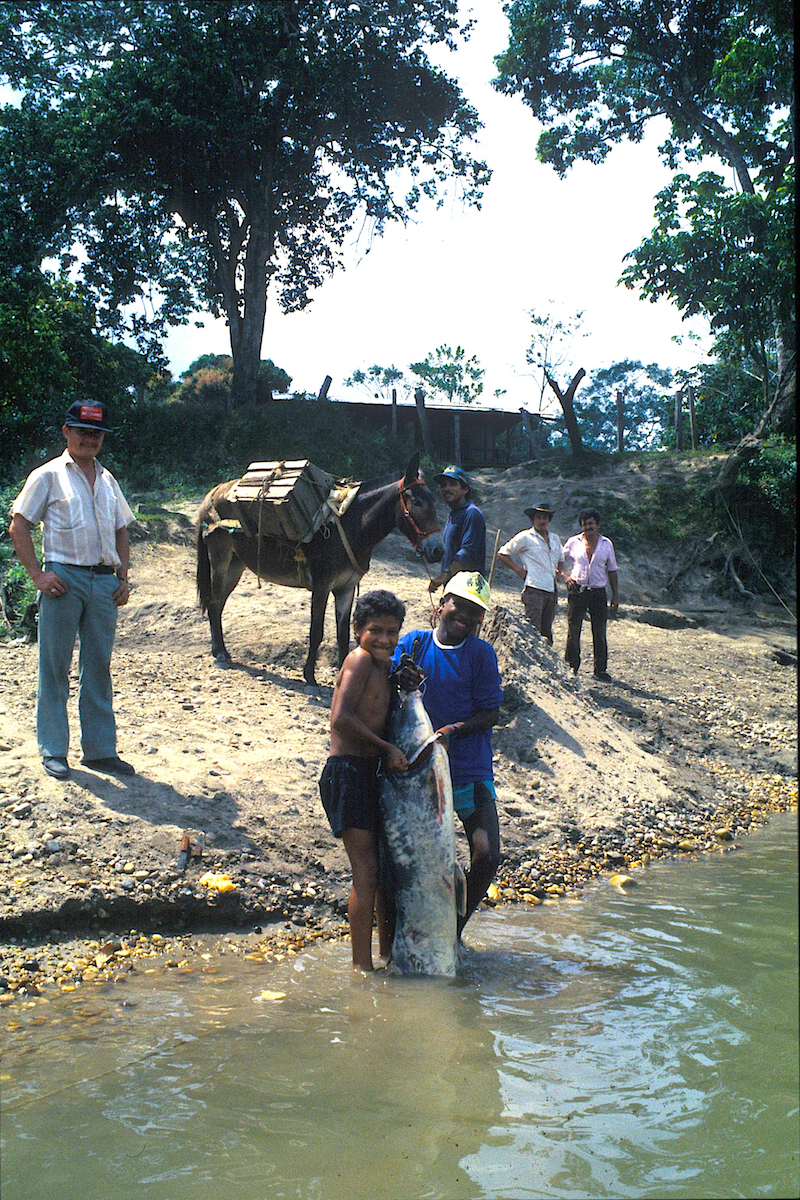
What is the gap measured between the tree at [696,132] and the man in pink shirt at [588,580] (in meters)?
4.54

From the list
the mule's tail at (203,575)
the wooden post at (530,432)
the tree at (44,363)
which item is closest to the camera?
the mule's tail at (203,575)

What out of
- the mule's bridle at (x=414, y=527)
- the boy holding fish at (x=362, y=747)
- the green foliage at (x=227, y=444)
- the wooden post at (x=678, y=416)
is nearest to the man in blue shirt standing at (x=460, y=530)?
the mule's bridle at (x=414, y=527)

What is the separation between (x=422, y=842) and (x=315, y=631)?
4.72 metres

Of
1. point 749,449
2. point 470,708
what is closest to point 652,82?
point 749,449

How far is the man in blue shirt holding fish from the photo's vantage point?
4199 mm

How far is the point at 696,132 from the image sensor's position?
20328 millimetres

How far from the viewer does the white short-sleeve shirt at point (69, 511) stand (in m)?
5.14

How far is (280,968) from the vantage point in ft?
14.2

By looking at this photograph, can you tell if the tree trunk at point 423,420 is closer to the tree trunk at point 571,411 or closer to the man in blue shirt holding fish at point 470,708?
the tree trunk at point 571,411

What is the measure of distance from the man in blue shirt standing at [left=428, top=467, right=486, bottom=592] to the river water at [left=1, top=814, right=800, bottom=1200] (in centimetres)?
308

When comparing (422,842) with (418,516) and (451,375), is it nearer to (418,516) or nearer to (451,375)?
(418,516)

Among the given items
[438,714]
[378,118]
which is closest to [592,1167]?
[438,714]

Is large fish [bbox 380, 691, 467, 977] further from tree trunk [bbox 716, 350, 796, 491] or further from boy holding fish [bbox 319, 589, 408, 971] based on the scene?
tree trunk [bbox 716, 350, 796, 491]

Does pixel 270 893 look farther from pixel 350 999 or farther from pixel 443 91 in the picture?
pixel 443 91
